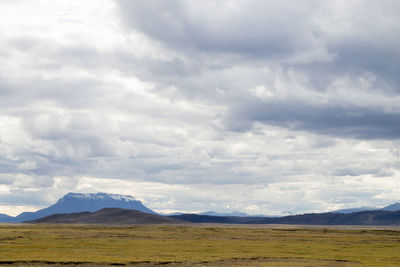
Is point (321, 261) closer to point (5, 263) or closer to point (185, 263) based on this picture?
point (185, 263)

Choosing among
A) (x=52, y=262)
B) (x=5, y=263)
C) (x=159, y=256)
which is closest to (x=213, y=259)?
(x=159, y=256)

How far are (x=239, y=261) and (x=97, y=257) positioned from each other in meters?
21.7

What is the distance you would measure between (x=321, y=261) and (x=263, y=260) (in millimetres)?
8617

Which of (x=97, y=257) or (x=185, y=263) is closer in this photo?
(x=185, y=263)

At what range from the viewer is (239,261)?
68750 mm

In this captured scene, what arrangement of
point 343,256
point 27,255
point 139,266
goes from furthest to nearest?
1. point 343,256
2. point 27,255
3. point 139,266

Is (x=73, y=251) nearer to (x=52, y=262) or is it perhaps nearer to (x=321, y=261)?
(x=52, y=262)

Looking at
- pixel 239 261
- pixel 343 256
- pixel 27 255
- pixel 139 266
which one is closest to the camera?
pixel 139 266

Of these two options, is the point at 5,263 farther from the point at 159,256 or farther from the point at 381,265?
the point at 381,265

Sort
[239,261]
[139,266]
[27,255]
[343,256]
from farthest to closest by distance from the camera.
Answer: [343,256], [27,255], [239,261], [139,266]

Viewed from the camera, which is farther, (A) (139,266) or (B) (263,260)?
(B) (263,260)

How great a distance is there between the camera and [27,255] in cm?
7319

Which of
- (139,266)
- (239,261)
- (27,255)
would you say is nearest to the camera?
(139,266)

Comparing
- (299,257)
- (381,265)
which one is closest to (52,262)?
(299,257)
